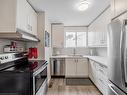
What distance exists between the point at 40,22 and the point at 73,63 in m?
2.28

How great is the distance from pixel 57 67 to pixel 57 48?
1.06 metres

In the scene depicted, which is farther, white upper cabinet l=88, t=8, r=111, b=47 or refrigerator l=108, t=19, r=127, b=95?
white upper cabinet l=88, t=8, r=111, b=47

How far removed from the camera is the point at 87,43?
259 inches

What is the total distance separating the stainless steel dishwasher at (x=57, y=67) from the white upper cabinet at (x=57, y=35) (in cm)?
68

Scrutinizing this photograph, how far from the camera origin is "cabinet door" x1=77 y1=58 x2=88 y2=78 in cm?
553

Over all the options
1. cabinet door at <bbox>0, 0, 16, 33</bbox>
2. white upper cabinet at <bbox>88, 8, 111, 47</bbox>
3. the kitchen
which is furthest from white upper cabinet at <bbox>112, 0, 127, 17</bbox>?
cabinet door at <bbox>0, 0, 16, 33</bbox>

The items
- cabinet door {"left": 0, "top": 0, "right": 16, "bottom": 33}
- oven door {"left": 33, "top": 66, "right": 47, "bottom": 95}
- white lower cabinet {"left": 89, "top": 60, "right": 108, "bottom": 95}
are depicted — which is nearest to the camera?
oven door {"left": 33, "top": 66, "right": 47, "bottom": 95}

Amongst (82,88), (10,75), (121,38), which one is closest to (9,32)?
(10,75)

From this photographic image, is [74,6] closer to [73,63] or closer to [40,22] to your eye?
[40,22]

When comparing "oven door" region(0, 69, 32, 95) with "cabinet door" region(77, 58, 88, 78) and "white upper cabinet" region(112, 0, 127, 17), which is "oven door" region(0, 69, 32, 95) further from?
"cabinet door" region(77, 58, 88, 78)

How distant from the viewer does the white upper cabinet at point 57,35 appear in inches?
231

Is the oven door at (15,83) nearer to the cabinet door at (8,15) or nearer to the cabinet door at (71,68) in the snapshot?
the cabinet door at (8,15)

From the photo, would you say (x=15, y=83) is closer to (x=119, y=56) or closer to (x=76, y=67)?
(x=119, y=56)

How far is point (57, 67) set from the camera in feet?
18.6
